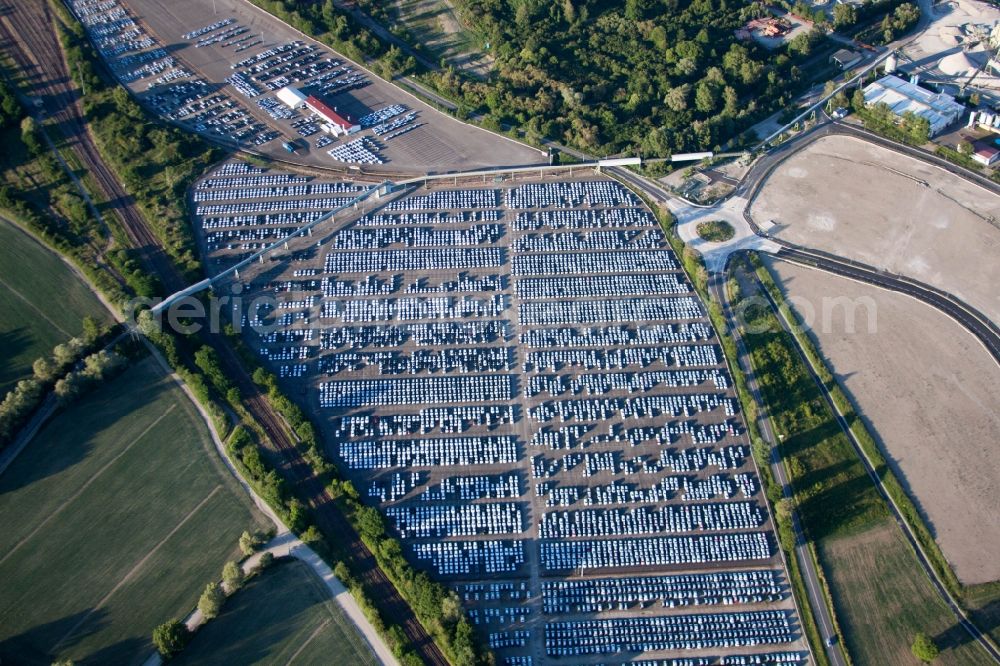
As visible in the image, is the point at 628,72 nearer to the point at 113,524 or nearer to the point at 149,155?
the point at 149,155

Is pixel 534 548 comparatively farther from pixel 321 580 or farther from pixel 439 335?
pixel 439 335

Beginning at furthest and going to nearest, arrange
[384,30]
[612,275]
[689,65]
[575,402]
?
[384,30] < [689,65] < [612,275] < [575,402]

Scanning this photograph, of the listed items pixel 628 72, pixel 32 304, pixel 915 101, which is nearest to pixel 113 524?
pixel 32 304

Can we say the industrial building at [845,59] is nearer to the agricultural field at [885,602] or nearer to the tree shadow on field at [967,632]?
the agricultural field at [885,602]

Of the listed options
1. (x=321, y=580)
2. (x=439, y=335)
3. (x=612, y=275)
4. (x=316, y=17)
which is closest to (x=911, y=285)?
(x=612, y=275)

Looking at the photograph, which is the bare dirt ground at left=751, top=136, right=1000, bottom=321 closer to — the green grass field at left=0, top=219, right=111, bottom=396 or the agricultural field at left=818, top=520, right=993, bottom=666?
the agricultural field at left=818, top=520, right=993, bottom=666

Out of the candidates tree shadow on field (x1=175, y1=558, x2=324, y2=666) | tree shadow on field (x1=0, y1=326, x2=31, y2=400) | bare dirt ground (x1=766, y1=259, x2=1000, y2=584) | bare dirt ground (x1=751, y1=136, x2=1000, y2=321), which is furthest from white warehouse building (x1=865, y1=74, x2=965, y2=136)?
tree shadow on field (x1=0, y1=326, x2=31, y2=400)
